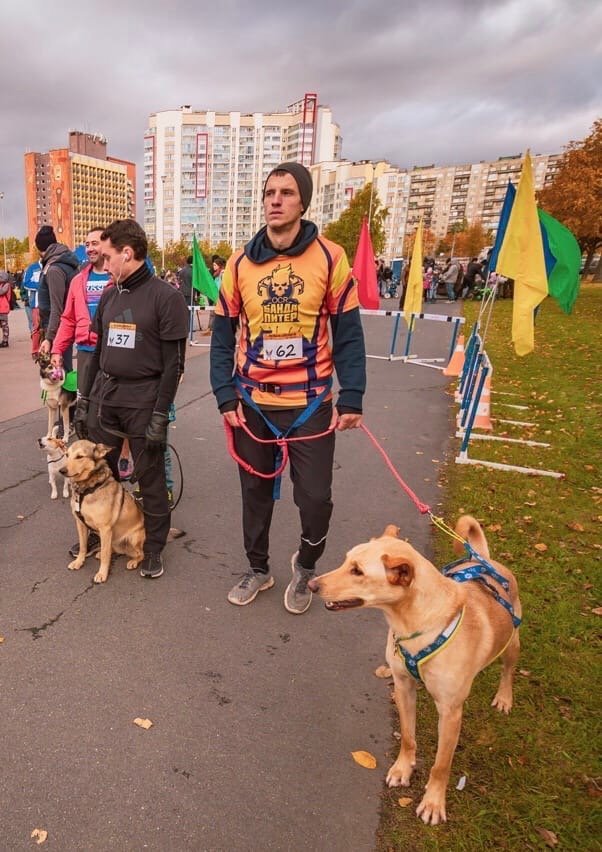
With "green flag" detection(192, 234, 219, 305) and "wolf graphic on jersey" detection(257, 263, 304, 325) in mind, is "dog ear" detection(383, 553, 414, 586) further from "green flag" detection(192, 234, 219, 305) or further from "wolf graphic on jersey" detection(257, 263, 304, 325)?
"green flag" detection(192, 234, 219, 305)

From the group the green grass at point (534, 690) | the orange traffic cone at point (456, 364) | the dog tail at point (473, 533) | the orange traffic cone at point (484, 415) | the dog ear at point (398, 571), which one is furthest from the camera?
the orange traffic cone at point (456, 364)

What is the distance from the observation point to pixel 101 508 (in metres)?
3.61

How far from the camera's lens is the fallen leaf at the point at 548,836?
6.86ft

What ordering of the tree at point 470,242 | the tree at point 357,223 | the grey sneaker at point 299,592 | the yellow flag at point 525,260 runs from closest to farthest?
the grey sneaker at point 299,592, the yellow flag at point 525,260, the tree at point 357,223, the tree at point 470,242

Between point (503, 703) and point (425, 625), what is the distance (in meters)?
1.12

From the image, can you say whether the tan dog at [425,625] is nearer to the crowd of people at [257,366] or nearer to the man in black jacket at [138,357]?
the crowd of people at [257,366]

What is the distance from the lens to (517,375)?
11.8 m

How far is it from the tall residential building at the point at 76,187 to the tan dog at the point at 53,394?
152m

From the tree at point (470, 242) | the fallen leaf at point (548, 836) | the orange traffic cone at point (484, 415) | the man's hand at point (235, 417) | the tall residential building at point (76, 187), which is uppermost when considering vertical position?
the tall residential building at point (76, 187)

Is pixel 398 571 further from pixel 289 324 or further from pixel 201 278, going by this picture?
pixel 201 278

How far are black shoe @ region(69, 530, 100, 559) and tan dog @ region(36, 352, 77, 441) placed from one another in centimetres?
182

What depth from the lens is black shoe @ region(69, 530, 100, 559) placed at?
4031 millimetres

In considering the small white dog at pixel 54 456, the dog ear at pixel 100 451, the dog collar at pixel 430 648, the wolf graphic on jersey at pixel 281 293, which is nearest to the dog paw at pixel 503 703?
the dog collar at pixel 430 648

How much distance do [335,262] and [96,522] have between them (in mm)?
2449
